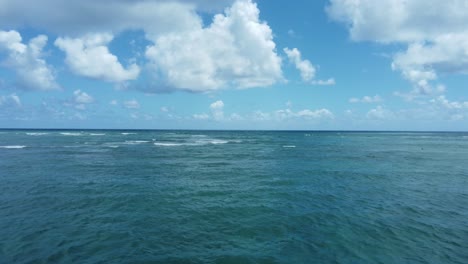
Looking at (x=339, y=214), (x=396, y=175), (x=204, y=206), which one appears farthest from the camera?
(x=396, y=175)

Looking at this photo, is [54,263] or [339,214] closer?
[54,263]

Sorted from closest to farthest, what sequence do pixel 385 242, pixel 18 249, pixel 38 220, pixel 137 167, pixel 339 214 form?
pixel 18 249, pixel 385 242, pixel 38 220, pixel 339 214, pixel 137 167

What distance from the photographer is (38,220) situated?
1689cm

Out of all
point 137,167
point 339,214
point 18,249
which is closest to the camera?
point 18,249

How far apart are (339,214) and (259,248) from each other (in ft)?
24.3

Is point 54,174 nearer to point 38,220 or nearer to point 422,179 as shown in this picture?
point 38,220

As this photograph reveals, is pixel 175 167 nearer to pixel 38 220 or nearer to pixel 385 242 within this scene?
pixel 38 220

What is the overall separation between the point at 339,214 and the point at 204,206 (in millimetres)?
8560

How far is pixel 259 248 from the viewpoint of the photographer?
44.1 feet

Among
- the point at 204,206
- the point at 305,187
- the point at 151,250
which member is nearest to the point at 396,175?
the point at 305,187

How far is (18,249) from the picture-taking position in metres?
13.1

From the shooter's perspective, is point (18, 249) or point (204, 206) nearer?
point (18, 249)

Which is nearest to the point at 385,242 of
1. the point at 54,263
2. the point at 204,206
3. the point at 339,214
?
the point at 339,214

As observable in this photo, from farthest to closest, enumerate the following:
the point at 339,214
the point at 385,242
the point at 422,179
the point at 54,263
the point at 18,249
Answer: the point at 422,179, the point at 339,214, the point at 385,242, the point at 18,249, the point at 54,263
